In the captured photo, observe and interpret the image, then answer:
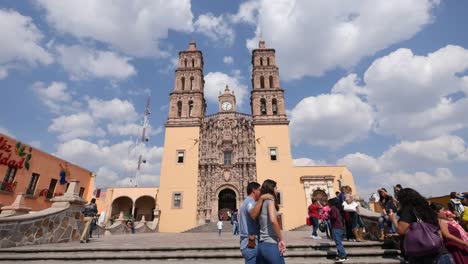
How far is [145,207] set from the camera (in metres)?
27.1

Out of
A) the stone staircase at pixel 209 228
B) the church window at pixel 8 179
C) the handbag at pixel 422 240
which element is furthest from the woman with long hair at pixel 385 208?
the church window at pixel 8 179

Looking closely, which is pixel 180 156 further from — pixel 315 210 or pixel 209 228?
pixel 315 210

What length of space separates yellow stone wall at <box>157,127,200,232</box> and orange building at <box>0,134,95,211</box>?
25.0 ft

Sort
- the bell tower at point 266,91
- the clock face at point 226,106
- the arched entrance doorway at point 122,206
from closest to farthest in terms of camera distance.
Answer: the bell tower at point 266,91, the arched entrance doorway at point 122,206, the clock face at point 226,106

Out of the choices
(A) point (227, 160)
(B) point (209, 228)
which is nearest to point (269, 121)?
(A) point (227, 160)

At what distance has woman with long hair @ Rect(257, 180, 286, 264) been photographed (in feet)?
8.72

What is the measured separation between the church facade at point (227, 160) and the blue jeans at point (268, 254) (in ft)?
62.0

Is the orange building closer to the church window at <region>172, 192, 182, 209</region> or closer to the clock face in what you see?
the church window at <region>172, 192, 182, 209</region>

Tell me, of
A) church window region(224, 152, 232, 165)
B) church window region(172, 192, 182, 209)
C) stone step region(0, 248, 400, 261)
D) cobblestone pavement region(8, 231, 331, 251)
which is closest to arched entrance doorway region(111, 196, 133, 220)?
church window region(172, 192, 182, 209)

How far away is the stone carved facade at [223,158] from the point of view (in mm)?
22109

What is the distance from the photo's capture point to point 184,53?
1112 inches

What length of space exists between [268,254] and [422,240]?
1555 millimetres

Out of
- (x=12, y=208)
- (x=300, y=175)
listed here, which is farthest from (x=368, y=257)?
(x=300, y=175)

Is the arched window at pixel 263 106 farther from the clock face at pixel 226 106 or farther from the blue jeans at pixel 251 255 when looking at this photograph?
the blue jeans at pixel 251 255
